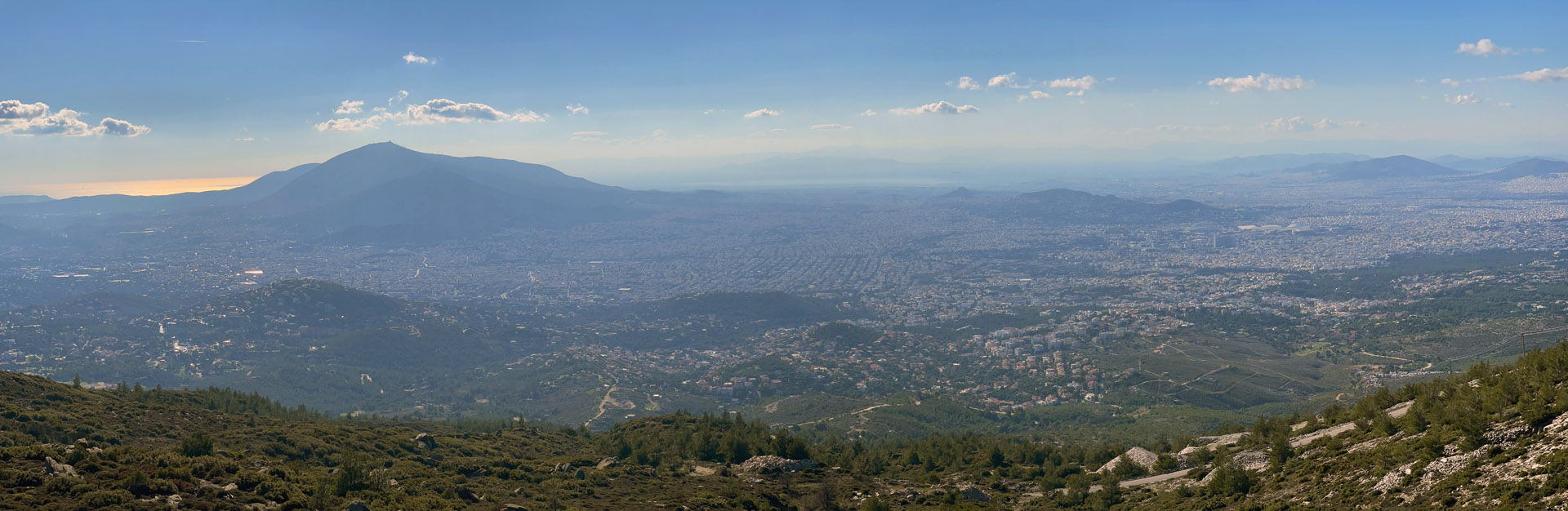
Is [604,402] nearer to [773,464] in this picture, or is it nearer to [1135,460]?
[773,464]

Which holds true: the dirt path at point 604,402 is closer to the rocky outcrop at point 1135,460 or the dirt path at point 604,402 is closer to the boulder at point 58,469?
the rocky outcrop at point 1135,460

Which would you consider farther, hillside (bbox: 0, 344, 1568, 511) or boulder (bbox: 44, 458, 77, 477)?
boulder (bbox: 44, 458, 77, 477)

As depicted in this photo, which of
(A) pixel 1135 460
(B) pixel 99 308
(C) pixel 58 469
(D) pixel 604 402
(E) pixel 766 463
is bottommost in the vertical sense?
(D) pixel 604 402

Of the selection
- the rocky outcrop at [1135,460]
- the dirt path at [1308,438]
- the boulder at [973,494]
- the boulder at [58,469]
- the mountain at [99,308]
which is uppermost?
the boulder at [58,469]

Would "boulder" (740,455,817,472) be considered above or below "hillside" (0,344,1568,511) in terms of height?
below

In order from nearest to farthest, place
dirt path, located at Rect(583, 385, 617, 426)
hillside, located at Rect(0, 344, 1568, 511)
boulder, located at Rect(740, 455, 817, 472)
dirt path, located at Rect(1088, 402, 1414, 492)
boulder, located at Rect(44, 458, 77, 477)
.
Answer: hillside, located at Rect(0, 344, 1568, 511) < boulder, located at Rect(44, 458, 77, 477) < dirt path, located at Rect(1088, 402, 1414, 492) < boulder, located at Rect(740, 455, 817, 472) < dirt path, located at Rect(583, 385, 617, 426)

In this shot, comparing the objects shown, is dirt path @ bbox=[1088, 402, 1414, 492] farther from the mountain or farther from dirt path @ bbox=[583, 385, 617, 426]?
the mountain

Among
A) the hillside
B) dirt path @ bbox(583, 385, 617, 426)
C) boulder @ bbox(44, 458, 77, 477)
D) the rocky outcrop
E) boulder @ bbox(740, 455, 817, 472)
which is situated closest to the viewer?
the hillside

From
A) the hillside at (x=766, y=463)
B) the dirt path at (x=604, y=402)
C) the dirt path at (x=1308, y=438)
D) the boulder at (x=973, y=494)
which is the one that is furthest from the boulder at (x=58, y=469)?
the dirt path at (x=604, y=402)

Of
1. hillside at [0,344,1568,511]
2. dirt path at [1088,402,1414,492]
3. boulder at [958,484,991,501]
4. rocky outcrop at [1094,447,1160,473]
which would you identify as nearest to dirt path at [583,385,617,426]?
hillside at [0,344,1568,511]

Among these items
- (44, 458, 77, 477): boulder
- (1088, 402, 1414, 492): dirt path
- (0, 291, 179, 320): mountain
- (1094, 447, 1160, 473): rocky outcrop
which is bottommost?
(0, 291, 179, 320): mountain

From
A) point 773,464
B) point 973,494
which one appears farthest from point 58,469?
point 973,494

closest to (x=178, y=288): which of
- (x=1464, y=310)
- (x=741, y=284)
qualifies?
(x=741, y=284)

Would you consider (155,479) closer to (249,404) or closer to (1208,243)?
(249,404)
